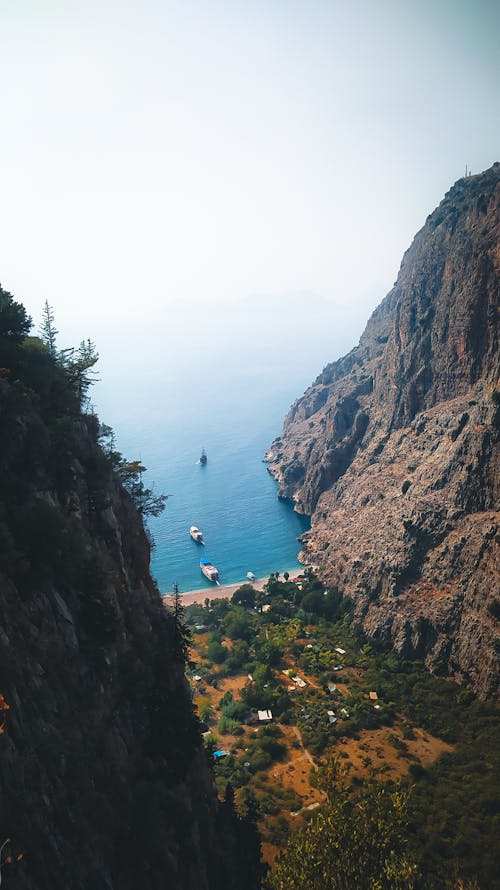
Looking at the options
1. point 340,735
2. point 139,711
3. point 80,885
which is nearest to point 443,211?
point 340,735

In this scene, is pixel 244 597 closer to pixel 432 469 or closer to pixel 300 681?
pixel 300 681

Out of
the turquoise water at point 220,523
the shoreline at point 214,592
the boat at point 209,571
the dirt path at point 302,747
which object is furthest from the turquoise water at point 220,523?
the dirt path at point 302,747

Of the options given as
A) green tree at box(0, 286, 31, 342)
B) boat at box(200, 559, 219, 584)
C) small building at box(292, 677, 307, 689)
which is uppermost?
green tree at box(0, 286, 31, 342)

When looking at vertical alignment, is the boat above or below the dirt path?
above

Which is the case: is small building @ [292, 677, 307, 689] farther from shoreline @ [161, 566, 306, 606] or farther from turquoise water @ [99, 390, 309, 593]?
turquoise water @ [99, 390, 309, 593]

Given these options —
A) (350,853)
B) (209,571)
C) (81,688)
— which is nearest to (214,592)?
(209,571)

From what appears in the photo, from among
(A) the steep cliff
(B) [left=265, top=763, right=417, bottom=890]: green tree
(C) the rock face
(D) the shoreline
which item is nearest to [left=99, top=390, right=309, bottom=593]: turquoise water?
(D) the shoreline

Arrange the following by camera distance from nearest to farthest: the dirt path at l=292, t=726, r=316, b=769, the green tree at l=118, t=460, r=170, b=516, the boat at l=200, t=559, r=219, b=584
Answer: the green tree at l=118, t=460, r=170, b=516 → the dirt path at l=292, t=726, r=316, b=769 → the boat at l=200, t=559, r=219, b=584

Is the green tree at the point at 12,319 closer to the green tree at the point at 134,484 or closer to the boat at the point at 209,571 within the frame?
the green tree at the point at 134,484
